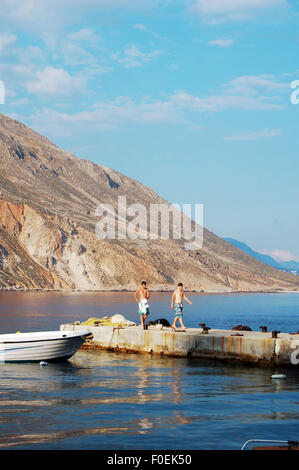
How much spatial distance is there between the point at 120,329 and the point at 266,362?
9008mm

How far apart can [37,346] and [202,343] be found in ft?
24.7

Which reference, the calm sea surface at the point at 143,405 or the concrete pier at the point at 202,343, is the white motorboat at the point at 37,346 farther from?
the concrete pier at the point at 202,343

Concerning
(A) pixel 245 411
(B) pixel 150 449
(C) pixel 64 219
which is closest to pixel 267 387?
(A) pixel 245 411

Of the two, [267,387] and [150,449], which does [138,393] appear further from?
[150,449]

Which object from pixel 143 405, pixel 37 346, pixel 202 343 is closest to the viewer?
pixel 143 405

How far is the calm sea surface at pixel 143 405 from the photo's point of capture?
57.6ft

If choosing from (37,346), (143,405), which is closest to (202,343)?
(37,346)

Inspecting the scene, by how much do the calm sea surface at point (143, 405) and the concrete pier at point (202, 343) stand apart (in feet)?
2.15

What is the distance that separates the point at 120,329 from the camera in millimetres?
36562

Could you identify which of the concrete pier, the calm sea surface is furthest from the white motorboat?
the concrete pier

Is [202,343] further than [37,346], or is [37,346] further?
[202,343]

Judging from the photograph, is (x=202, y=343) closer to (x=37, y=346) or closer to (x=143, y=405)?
(x=37, y=346)

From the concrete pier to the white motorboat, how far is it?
383 cm

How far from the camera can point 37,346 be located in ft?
104
